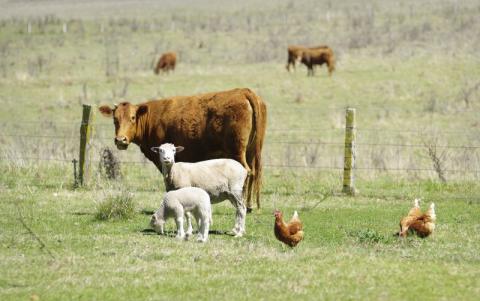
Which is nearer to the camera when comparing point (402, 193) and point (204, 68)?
point (402, 193)

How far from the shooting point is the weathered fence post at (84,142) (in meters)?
17.3

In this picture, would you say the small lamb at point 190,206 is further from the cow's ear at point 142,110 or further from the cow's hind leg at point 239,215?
the cow's ear at point 142,110

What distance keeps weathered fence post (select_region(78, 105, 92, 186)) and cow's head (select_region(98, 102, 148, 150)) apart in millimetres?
2406

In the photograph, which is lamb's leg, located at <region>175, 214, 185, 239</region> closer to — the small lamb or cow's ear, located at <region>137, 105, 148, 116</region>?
the small lamb

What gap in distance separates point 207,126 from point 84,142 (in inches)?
144

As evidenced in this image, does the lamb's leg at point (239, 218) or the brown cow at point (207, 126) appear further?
the brown cow at point (207, 126)

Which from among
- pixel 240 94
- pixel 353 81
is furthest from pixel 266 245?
pixel 353 81

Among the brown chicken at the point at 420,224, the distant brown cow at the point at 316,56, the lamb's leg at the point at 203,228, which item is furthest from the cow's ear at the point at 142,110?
the distant brown cow at the point at 316,56

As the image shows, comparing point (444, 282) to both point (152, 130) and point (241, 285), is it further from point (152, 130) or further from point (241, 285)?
point (152, 130)

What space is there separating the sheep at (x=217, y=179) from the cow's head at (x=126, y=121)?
2.58 metres

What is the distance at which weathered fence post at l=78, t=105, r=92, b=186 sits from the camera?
17.3 m

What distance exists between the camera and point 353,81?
112 ft

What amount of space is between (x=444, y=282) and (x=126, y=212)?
18.6 ft

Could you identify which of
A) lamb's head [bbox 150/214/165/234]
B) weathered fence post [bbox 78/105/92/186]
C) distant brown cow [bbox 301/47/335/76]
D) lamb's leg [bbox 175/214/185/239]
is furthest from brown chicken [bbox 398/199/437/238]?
distant brown cow [bbox 301/47/335/76]
